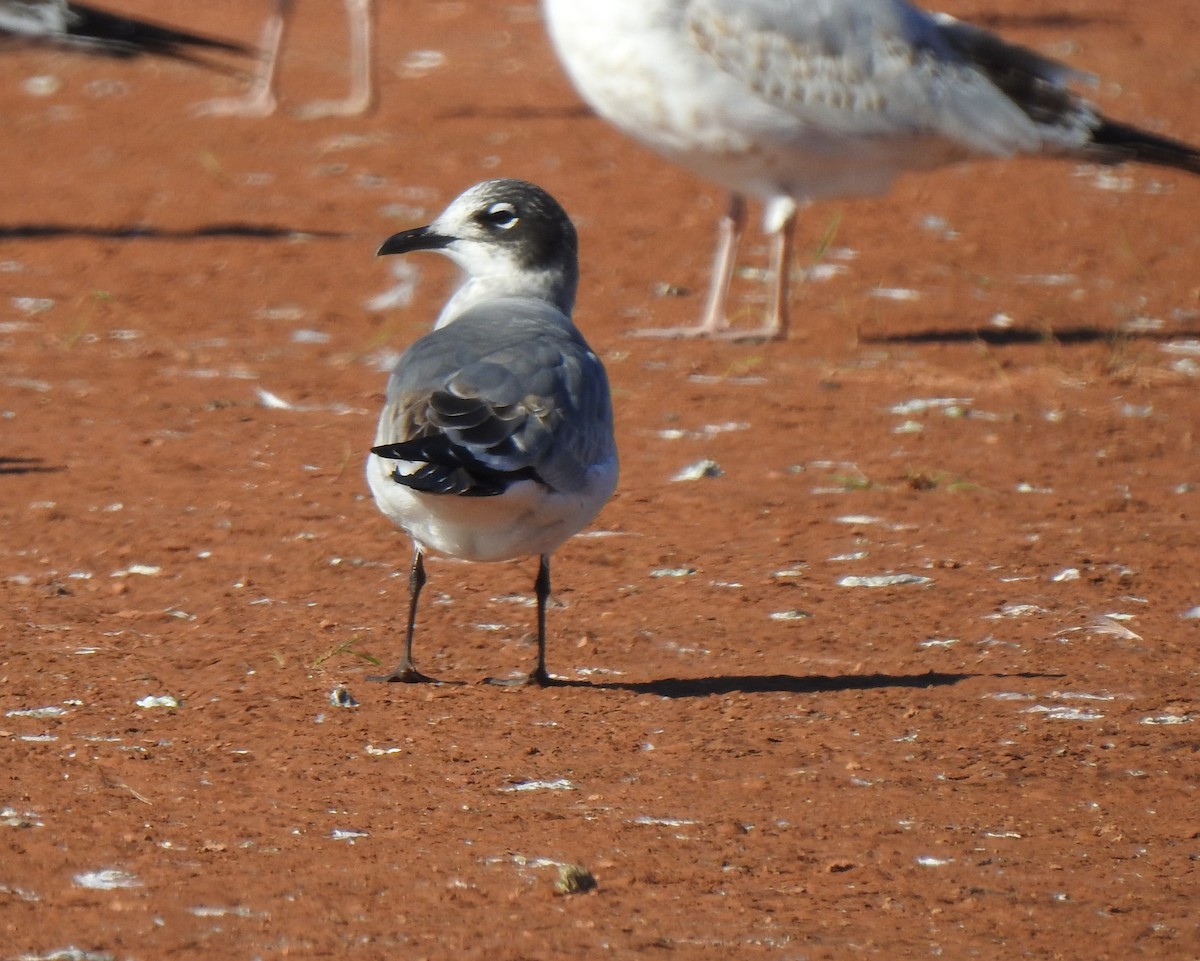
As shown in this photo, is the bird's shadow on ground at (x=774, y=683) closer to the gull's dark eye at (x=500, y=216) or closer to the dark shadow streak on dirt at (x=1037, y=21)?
the gull's dark eye at (x=500, y=216)

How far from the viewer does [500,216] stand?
600 cm

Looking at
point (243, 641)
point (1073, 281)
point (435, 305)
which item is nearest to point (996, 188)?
point (1073, 281)

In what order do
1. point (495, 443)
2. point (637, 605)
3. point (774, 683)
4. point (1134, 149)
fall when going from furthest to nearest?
point (1134, 149), point (637, 605), point (774, 683), point (495, 443)

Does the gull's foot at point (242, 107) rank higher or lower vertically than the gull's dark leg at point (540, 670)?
lower

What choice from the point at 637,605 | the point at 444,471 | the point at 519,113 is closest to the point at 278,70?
the point at 519,113

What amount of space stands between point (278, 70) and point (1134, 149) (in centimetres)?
580

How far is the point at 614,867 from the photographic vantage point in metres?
4.09

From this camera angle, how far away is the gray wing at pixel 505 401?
4793 millimetres

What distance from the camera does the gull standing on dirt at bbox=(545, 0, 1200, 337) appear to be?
8.59 meters

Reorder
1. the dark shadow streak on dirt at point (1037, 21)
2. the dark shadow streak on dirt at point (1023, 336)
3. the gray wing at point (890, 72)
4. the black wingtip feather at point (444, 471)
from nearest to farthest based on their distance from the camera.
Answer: the black wingtip feather at point (444, 471), the gray wing at point (890, 72), the dark shadow streak on dirt at point (1023, 336), the dark shadow streak on dirt at point (1037, 21)

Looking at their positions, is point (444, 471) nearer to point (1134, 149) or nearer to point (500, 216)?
point (500, 216)

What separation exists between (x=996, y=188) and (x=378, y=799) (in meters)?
8.18

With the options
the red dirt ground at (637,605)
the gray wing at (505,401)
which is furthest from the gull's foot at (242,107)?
the gray wing at (505,401)

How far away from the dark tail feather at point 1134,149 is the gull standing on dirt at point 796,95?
0.07 metres
